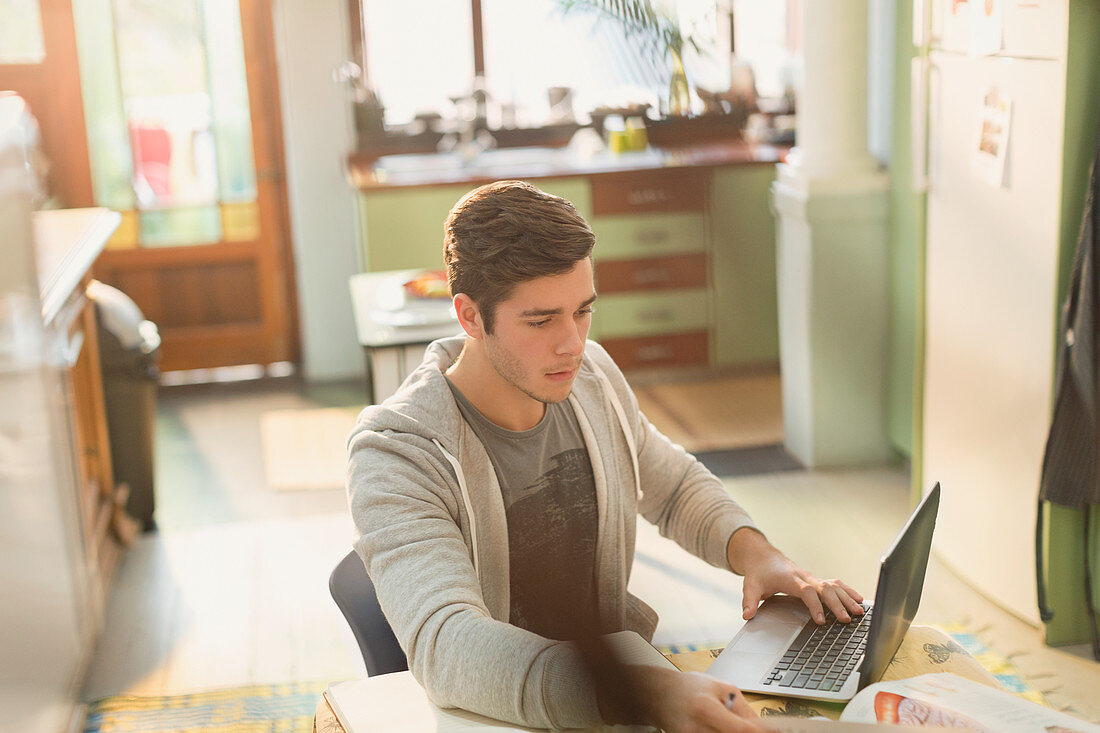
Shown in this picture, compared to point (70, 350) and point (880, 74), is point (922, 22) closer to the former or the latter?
point (880, 74)

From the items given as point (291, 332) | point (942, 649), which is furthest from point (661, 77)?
point (291, 332)

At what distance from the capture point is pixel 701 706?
1.65 ft

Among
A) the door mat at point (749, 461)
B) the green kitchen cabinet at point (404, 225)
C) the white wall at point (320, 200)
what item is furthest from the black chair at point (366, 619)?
the white wall at point (320, 200)

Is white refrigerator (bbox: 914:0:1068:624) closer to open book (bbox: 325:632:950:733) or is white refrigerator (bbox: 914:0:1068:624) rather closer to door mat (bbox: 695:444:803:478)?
door mat (bbox: 695:444:803:478)

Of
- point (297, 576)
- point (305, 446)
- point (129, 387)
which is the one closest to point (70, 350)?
point (129, 387)

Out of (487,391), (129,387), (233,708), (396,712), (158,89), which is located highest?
(158,89)

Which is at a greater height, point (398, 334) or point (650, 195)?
point (650, 195)

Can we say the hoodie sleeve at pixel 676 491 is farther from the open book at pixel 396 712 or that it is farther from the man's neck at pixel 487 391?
the open book at pixel 396 712

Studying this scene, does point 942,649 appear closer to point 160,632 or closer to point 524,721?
point 524,721

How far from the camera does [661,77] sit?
352mm

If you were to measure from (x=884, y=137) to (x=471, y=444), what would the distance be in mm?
1516

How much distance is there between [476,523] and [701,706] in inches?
13.6

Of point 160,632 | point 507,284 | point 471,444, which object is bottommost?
point 160,632

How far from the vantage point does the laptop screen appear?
1.96 feet
